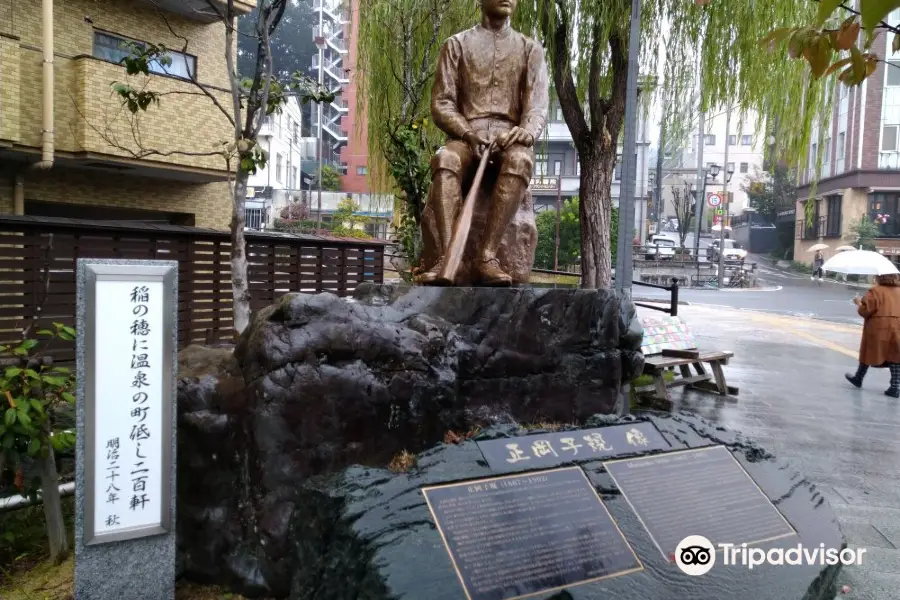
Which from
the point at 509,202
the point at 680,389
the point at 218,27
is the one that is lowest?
the point at 680,389

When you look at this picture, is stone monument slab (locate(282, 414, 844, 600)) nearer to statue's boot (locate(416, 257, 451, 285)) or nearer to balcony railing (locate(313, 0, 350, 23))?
statue's boot (locate(416, 257, 451, 285))

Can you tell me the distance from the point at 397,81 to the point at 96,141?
4.15 metres

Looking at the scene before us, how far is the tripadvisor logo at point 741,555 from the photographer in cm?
A: 265

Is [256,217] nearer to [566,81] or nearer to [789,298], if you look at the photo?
[789,298]

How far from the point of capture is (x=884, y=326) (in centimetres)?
788

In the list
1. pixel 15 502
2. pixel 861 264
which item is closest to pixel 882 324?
pixel 861 264

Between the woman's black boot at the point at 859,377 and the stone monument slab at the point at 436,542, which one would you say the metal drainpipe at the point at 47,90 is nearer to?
the stone monument slab at the point at 436,542

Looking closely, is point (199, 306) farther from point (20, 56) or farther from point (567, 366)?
point (567, 366)

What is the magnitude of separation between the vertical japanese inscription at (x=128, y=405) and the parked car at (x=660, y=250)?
27555 millimetres

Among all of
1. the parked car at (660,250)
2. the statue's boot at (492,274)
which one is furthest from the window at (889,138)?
the statue's boot at (492,274)

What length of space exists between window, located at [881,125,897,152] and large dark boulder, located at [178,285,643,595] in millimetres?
32408

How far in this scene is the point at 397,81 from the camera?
375 inches

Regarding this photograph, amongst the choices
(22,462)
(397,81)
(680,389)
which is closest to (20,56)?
(397,81)

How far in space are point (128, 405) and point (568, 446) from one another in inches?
77.2
